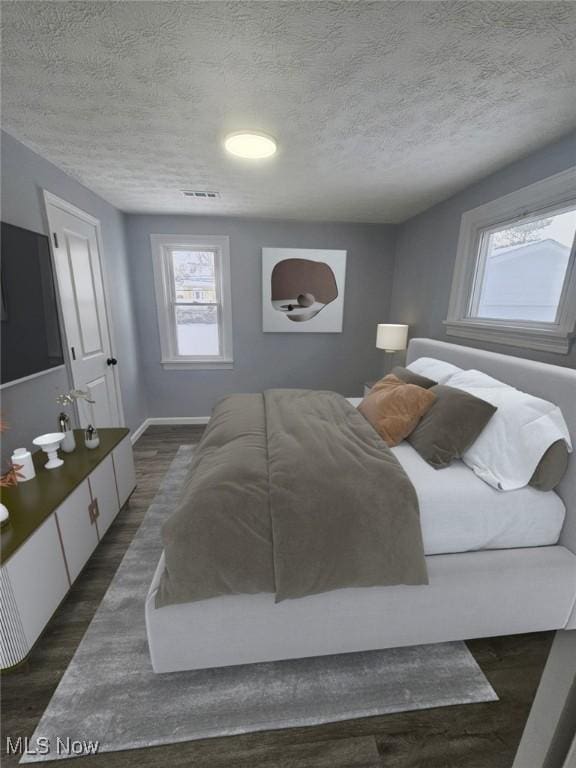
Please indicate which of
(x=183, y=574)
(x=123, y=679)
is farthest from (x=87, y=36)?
(x=123, y=679)

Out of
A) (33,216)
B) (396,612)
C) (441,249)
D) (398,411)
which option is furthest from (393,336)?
(33,216)

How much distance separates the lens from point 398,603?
128cm

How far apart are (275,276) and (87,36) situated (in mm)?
2508

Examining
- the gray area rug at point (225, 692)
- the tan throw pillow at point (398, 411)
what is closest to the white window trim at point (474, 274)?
the tan throw pillow at point (398, 411)

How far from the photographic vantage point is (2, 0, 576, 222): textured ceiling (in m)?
1.05

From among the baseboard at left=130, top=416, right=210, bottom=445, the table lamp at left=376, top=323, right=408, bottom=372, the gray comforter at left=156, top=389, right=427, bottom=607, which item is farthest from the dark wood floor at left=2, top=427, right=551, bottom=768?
the baseboard at left=130, top=416, right=210, bottom=445

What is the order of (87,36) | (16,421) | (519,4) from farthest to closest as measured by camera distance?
(16,421)
(87,36)
(519,4)

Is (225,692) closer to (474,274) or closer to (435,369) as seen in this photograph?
(435,369)

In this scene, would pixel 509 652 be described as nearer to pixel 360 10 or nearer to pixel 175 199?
pixel 360 10

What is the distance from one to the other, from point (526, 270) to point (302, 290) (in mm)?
A: 2146

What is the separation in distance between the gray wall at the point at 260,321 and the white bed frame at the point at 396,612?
2.54 meters

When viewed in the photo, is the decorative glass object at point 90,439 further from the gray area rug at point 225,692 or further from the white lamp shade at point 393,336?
the white lamp shade at point 393,336

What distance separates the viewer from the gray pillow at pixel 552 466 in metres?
1.38

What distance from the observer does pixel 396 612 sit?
1289 mm
